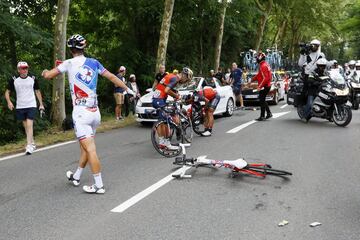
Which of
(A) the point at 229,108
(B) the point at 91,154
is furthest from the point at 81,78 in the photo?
(A) the point at 229,108

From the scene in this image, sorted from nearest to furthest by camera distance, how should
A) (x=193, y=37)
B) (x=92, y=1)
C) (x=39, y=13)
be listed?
(x=39, y=13)
(x=92, y=1)
(x=193, y=37)

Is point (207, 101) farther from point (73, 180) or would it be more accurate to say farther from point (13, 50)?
point (13, 50)

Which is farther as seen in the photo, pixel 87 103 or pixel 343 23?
pixel 343 23

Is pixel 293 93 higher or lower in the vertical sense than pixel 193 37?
lower

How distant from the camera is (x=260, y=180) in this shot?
22.6ft

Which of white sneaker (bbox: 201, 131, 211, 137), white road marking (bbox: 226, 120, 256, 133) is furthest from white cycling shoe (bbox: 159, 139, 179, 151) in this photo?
A: white road marking (bbox: 226, 120, 256, 133)

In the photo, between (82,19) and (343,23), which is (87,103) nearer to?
(82,19)

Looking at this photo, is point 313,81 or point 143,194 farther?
point 313,81

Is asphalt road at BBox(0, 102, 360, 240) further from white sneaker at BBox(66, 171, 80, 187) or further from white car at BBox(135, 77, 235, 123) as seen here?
white car at BBox(135, 77, 235, 123)

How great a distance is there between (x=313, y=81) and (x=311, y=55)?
0.77 meters

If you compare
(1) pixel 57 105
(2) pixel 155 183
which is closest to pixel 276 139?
(2) pixel 155 183

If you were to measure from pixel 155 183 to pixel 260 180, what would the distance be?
158 centimetres

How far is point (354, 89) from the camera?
17.8 meters

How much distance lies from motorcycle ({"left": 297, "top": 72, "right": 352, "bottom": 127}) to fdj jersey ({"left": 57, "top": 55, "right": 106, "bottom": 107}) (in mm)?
8380
